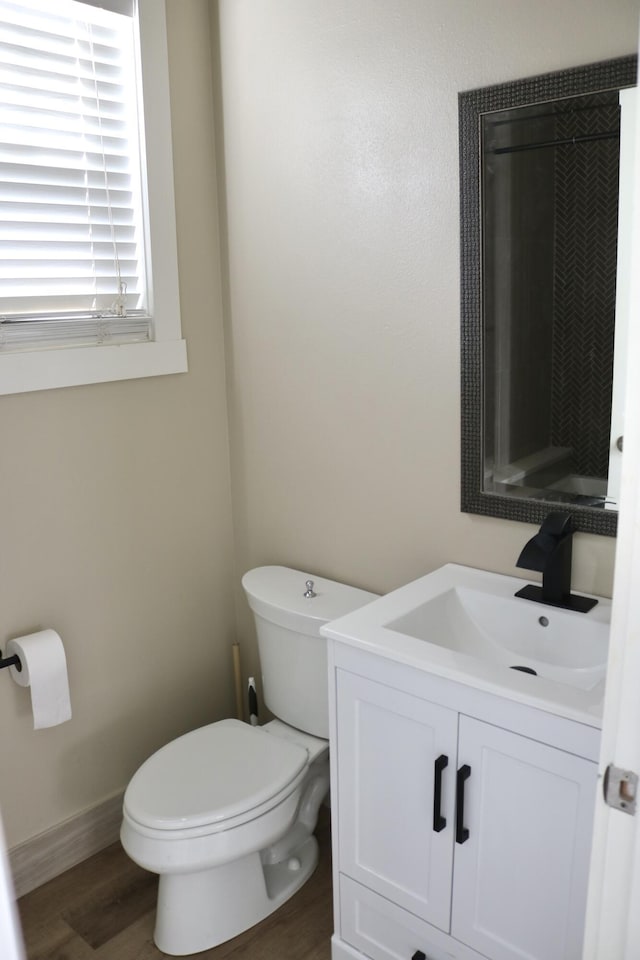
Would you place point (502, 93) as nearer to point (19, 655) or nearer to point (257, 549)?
point (257, 549)

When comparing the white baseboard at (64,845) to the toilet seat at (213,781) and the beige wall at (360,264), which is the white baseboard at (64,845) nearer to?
the toilet seat at (213,781)

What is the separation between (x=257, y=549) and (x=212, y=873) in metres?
0.92

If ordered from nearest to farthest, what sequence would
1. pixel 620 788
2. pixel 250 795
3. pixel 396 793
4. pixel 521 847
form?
pixel 620 788 < pixel 521 847 < pixel 396 793 < pixel 250 795

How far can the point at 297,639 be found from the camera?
220 centimetres

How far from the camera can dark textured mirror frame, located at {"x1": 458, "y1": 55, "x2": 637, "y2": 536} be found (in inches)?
65.4

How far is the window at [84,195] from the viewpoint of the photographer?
6.65ft

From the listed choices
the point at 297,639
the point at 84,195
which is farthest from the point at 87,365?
the point at 297,639

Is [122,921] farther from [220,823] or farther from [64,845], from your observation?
[220,823]

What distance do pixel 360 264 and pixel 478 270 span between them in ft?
1.16

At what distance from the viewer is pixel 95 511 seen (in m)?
2.28

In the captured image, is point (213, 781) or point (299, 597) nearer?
point (213, 781)

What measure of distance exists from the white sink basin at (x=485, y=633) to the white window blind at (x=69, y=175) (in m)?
1.06

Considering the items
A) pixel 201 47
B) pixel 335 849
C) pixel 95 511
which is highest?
pixel 201 47

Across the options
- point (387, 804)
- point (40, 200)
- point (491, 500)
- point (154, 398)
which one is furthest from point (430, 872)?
point (40, 200)
